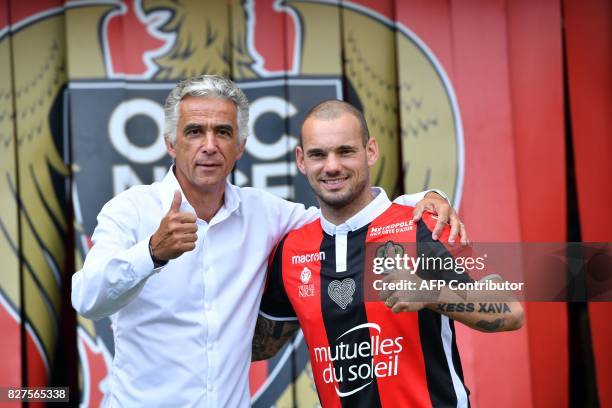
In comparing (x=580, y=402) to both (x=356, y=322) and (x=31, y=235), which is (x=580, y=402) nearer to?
(x=356, y=322)

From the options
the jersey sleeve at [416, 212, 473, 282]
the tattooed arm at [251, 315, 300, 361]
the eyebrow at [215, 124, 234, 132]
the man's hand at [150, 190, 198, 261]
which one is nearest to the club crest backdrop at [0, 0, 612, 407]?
the tattooed arm at [251, 315, 300, 361]

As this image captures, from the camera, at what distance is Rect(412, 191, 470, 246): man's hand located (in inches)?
84.6

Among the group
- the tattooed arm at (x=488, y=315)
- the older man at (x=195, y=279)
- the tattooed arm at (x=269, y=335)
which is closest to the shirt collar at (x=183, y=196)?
the older man at (x=195, y=279)

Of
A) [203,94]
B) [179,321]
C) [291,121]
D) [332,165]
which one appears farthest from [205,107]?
[291,121]

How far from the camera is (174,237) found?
189 cm

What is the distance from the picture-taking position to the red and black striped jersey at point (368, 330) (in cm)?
214

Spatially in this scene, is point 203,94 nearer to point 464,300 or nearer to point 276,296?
point 276,296

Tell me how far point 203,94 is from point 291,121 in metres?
1.29

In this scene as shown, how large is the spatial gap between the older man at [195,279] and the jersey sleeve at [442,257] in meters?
0.10

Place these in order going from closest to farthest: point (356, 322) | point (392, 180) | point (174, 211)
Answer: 1. point (174, 211)
2. point (356, 322)
3. point (392, 180)

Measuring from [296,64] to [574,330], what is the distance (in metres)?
1.79

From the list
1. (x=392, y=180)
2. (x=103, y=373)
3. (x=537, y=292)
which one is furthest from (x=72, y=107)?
(x=537, y=292)

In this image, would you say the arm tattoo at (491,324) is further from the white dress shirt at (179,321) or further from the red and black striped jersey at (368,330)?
the white dress shirt at (179,321)

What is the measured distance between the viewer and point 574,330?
3699 millimetres
